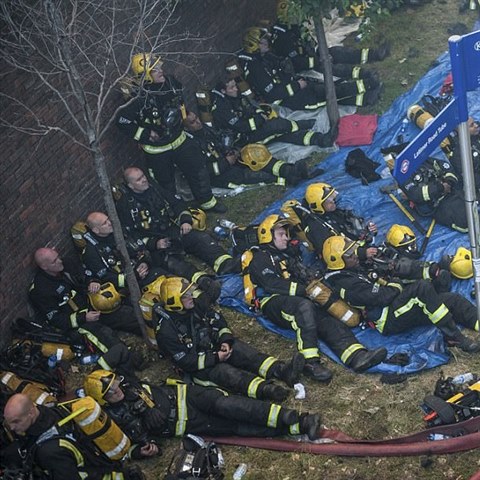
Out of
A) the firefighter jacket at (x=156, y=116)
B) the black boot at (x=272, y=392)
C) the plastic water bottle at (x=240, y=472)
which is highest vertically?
the firefighter jacket at (x=156, y=116)

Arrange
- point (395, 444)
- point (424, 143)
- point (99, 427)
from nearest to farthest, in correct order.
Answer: point (424, 143), point (99, 427), point (395, 444)

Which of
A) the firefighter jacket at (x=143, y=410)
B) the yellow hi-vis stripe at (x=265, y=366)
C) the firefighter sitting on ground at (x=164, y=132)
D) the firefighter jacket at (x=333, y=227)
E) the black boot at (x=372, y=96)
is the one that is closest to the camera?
the firefighter jacket at (x=143, y=410)

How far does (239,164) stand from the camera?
12.2m

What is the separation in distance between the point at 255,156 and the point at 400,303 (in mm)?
4040

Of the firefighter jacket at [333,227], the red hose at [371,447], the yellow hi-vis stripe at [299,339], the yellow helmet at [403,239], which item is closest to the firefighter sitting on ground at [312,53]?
the firefighter jacket at [333,227]

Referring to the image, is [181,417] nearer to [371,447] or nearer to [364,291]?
[371,447]

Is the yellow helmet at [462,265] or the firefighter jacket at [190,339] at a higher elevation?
the firefighter jacket at [190,339]

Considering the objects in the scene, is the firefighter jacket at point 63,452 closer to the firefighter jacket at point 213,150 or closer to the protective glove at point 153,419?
the protective glove at point 153,419

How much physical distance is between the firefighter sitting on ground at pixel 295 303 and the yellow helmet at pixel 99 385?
2239 millimetres

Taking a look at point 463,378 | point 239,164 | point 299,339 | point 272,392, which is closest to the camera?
point 463,378

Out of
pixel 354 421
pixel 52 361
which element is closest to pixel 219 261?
pixel 52 361

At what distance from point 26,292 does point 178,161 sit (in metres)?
3.06

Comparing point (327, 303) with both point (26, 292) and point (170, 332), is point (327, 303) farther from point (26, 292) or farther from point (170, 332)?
point (26, 292)

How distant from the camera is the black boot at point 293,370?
8539 millimetres
